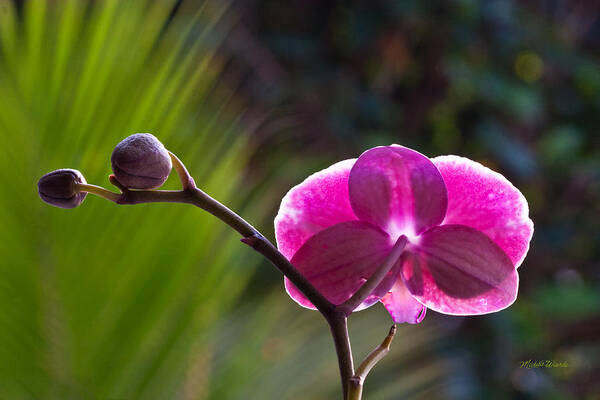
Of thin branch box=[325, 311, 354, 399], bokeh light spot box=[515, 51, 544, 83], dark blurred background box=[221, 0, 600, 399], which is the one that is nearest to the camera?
thin branch box=[325, 311, 354, 399]

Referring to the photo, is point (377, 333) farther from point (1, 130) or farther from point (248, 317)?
point (1, 130)

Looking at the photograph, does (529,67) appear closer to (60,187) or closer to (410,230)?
(410,230)

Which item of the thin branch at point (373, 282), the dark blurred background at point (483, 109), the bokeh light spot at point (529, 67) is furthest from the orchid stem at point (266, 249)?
the bokeh light spot at point (529, 67)

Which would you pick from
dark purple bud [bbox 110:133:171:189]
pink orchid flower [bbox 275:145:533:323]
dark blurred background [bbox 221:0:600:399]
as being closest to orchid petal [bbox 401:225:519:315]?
pink orchid flower [bbox 275:145:533:323]

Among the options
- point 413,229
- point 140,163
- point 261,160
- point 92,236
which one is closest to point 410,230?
point 413,229

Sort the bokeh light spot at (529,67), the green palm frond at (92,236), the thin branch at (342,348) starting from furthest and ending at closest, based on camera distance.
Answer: the bokeh light spot at (529,67) → the green palm frond at (92,236) → the thin branch at (342,348)

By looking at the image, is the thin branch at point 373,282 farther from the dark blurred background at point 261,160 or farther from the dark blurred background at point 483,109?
the dark blurred background at point 483,109

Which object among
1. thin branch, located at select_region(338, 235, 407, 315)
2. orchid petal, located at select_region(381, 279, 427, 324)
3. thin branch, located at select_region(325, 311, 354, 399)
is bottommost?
orchid petal, located at select_region(381, 279, 427, 324)

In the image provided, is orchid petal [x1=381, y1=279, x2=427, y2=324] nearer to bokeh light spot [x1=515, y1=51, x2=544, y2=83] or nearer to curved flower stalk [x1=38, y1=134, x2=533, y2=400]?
curved flower stalk [x1=38, y1=134, x2=533, y2=400]
